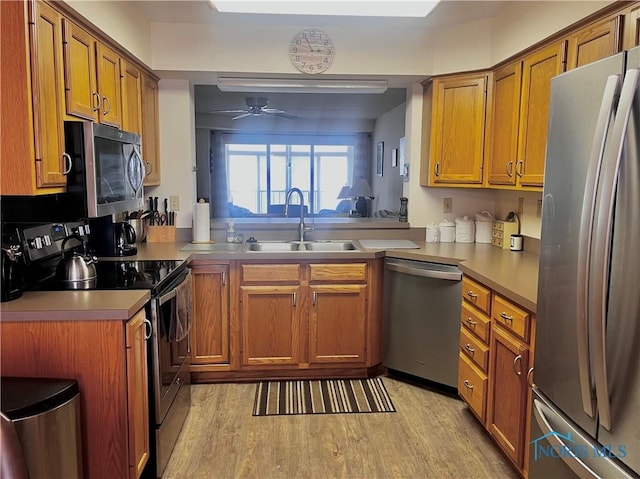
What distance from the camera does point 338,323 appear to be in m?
3.28

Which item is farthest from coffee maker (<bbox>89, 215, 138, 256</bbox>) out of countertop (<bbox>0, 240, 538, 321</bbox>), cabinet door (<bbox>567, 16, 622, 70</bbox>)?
cabinet door (<bbox>567, 16, 622, 70</bbox>)

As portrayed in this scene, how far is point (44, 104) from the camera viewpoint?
1.83 m

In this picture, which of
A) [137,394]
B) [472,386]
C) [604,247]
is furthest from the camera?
[472,386]

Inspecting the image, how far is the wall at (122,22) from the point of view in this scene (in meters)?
2.22

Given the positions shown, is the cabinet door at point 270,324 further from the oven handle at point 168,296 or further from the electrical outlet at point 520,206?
the electrical outlet at point 520,206

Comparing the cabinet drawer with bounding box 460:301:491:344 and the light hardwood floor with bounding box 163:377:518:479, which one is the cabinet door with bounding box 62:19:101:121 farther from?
the cabinet drawer with bounding box 460:301:491:344

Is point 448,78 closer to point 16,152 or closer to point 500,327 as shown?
point 500,327

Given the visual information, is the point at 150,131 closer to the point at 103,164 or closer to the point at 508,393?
the point at 103,164

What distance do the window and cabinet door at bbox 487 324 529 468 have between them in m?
6.04

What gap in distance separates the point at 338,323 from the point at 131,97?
75.1 inches

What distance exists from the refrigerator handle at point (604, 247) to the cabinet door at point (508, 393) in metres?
0.76

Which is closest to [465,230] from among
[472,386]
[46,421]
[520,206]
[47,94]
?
[520,206]

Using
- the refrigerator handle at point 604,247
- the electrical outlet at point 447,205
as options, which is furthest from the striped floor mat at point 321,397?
the refrigerator handle at point 604,247

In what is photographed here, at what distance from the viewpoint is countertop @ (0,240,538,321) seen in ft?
5.91
